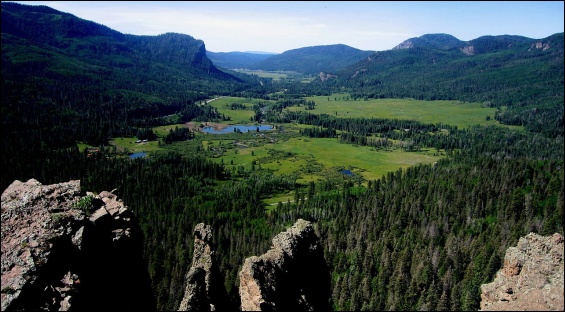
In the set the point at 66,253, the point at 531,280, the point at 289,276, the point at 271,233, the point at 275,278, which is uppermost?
the point at 66,253

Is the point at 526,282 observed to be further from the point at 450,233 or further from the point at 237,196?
the point at 237,196

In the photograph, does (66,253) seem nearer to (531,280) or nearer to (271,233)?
(531,280)

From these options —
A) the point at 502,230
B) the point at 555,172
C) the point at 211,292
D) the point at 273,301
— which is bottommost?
the point at 502,230

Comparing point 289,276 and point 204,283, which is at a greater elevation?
point 289,276

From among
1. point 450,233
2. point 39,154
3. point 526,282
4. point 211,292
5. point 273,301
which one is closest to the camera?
point 526,282

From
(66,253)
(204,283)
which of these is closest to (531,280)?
(204,283)

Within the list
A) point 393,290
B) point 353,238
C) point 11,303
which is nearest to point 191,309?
point 11,303

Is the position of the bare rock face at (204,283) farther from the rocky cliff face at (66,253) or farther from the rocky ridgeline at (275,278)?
the rocky cliff face at (66,253)
